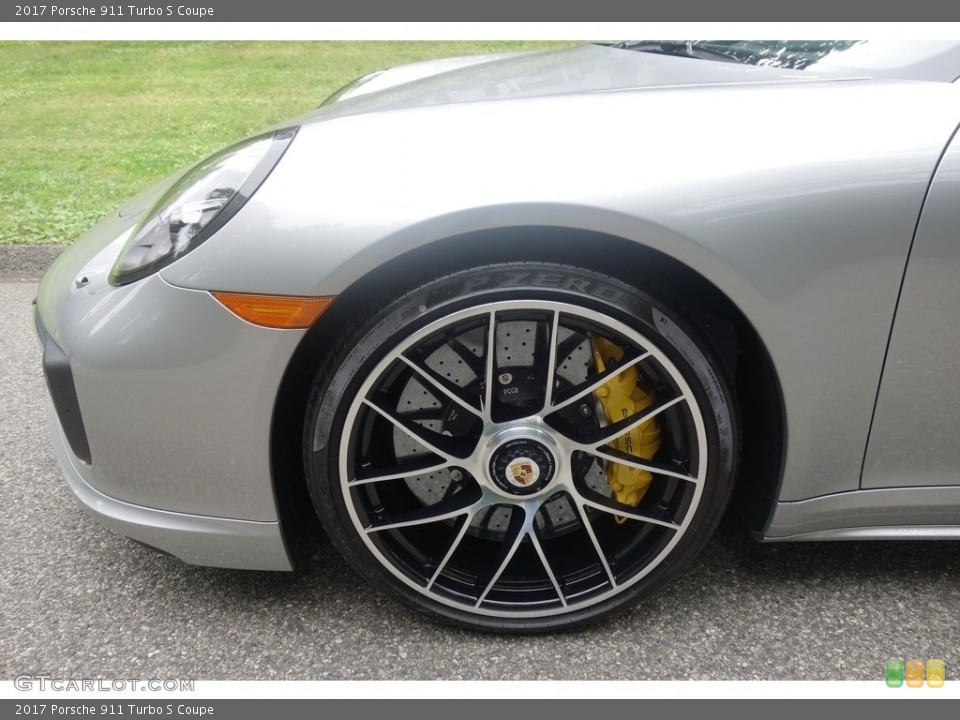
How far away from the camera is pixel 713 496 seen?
156 cm

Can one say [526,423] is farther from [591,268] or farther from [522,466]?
[591,268]

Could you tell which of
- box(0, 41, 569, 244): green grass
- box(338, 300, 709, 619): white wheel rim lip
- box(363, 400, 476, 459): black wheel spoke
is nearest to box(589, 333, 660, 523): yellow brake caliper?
box(338, 300, 709, 619): white wheel rim lip

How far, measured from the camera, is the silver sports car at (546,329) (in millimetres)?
1366

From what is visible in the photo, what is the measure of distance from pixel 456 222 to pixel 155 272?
59 cm

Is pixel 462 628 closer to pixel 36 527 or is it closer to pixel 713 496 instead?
pixel 713 496

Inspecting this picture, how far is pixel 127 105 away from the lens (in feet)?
20.5

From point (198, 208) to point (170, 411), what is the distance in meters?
0.40

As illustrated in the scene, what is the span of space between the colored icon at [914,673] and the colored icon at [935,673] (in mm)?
14

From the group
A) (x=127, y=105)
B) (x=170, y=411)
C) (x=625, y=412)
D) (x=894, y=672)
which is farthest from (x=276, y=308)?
(x=127, y=105)

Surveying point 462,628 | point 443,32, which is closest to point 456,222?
point 443,32

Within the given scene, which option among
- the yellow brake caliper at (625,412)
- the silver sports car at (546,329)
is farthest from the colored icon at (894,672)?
the yellow brake caliper at (625,412)

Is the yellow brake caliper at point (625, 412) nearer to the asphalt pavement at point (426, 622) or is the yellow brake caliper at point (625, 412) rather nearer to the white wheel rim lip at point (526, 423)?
the white wheel rim lip at point (526, 423)

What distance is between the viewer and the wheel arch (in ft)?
4.75

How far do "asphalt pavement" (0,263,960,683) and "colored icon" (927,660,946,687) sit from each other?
0.05ft
